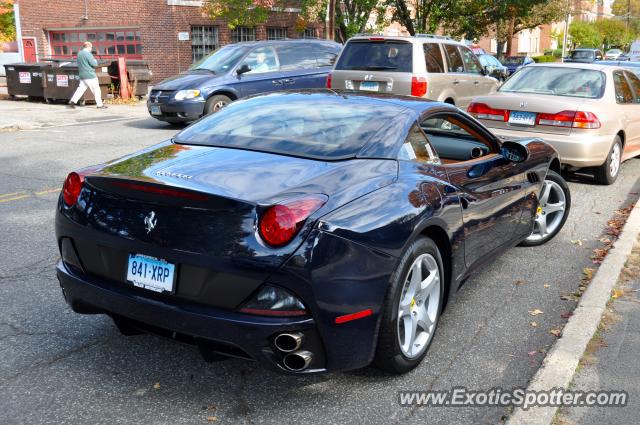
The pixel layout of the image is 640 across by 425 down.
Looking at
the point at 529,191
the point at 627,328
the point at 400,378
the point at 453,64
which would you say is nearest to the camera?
the point at 400,378

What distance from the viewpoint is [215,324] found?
3.02 m

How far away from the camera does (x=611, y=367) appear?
3.86 meters

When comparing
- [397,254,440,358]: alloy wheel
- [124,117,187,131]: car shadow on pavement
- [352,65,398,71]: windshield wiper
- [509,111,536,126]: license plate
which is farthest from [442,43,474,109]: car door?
[397,254,440,358]: alloy wheel

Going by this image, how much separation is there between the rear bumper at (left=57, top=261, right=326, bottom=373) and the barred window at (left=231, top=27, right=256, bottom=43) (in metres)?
27.4

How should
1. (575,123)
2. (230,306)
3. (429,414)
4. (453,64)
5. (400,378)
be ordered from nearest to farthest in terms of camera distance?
(230,306), (429,414), (400,378), (575,123), (453,64)

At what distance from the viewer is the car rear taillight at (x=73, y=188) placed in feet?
11.6

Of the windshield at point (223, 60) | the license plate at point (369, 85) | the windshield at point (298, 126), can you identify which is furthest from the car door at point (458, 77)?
the windshield at point (298, 126)

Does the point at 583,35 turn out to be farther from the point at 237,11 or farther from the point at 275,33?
the point at 237,11

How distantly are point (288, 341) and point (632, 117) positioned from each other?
8249 millimetres

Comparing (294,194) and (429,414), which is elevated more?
(294,194)

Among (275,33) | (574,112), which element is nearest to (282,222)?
(574,112)

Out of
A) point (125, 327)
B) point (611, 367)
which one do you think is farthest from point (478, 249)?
point (125, 327)

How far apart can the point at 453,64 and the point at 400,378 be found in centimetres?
996

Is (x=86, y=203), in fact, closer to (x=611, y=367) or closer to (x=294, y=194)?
(x=294, y=194)
